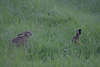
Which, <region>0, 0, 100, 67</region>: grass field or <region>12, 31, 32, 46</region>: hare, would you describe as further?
<region>12, 31, 32, 46</region>: hare

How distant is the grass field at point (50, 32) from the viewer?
5.00 m

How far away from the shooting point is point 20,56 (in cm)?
500

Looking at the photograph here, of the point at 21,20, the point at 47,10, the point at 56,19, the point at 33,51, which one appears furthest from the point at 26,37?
the point at 47,10

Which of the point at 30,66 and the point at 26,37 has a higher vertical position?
the point at 26,37

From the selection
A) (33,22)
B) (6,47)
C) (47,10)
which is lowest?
(6,47)

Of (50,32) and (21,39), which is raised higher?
(50,32)

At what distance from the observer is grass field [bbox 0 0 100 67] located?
16.4 feet

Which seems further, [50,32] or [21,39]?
[50,32]

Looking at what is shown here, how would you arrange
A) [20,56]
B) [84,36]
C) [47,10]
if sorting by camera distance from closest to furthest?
[20,56] → [84,36] → [47,10]

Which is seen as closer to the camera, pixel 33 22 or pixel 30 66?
pixel 30 66

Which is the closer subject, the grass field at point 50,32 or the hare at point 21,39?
the grass field at point 50,32

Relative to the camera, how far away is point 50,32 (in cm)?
687

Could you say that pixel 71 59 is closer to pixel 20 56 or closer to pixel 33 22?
pixel 20 56

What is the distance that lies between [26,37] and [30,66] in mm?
1581
